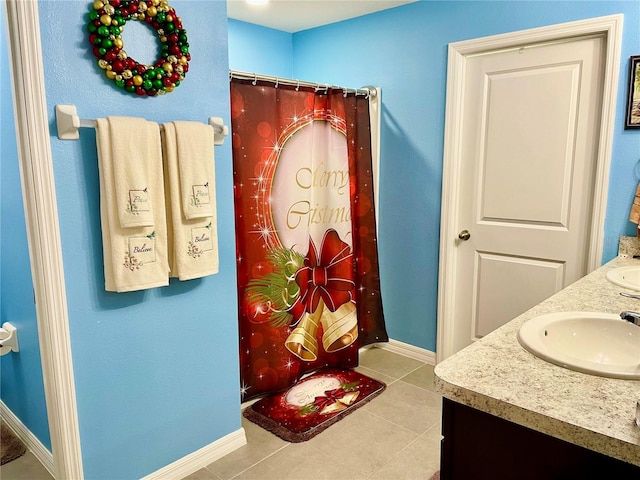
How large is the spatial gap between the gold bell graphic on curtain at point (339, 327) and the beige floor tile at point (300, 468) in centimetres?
81

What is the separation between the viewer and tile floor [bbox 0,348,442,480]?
2029mm

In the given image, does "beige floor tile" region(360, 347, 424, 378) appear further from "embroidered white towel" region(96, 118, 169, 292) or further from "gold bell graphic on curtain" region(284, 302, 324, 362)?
"embroidered white towel" region(96, 118, 169, 292)

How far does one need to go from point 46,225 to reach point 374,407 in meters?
1.82

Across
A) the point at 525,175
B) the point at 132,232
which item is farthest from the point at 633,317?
the point at 525,175

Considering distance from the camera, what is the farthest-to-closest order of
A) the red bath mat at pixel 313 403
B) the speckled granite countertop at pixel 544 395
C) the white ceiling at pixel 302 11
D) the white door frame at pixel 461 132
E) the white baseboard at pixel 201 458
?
the white ceiling at pixel 302 11, the red bath mat at pixel 313 403, the white door frame at pixel 461 132, the white baseboard at pixel 201 458, the speckled granite countertop at pixel 544 395

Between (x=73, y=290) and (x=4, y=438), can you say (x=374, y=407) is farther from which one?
(x=4, y=438)

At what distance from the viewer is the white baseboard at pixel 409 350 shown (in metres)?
3.12

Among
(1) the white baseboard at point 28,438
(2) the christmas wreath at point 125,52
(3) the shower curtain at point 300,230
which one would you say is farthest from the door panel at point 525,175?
(1) the white baseboard at point 28,438

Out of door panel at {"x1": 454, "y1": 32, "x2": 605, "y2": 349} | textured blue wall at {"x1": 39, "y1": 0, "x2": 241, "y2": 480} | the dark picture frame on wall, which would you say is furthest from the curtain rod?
the dark picture frame on wall

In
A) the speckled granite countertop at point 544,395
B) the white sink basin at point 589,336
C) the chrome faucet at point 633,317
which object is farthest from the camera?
the white sink basin at point 589,336

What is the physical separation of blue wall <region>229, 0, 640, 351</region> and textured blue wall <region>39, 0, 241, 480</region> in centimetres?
141

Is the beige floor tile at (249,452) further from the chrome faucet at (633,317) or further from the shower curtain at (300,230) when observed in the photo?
the chrome faucet at (633,317)

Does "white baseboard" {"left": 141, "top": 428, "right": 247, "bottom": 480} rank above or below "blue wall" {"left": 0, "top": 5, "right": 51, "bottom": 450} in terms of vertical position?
below

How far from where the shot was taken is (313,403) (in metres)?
2.57
